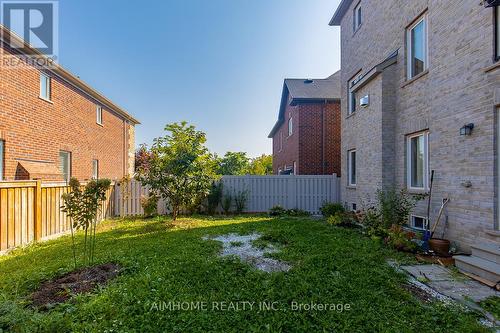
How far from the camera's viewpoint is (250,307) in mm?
2732

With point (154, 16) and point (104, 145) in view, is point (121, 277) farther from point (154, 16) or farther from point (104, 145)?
point (104, 145)

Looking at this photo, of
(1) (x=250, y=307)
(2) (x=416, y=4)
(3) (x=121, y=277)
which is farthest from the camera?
(2) (x=416, y=4)

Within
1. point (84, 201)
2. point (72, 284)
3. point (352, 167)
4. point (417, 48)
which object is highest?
point (417, 48)

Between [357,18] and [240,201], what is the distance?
28.5 ft

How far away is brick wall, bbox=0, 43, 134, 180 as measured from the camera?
7023mm

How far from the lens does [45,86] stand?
28.5 ft

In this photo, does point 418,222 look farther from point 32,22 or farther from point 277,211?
point 32,22

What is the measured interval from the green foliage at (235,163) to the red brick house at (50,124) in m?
14.2

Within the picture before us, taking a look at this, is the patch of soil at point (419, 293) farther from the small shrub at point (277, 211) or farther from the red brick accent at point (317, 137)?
the red brick accent at point (317, 137)

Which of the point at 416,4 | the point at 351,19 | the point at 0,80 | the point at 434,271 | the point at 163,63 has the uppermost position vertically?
the point at 351,19

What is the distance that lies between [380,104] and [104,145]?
1295 cm

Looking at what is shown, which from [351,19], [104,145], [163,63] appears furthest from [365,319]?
[104,145]

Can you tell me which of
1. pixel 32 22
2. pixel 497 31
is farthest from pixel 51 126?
pixel 497 31

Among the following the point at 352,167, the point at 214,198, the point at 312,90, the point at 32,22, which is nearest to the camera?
the point at 32,22
